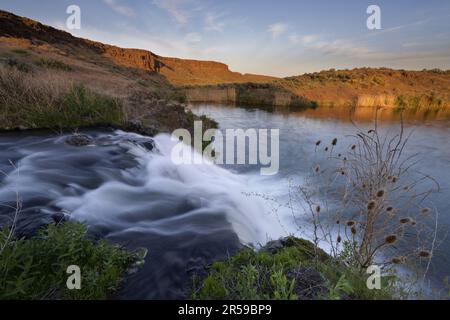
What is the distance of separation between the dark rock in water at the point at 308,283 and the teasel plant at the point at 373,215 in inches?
20.9

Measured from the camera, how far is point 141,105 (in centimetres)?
1334

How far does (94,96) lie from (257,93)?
2731 cm

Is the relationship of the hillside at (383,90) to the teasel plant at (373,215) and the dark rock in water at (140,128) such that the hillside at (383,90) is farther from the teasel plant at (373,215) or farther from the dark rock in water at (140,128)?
the dark rock in water at (140,128)

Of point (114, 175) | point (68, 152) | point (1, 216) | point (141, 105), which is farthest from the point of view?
point (141, 105)

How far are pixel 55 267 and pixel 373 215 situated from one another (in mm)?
3267

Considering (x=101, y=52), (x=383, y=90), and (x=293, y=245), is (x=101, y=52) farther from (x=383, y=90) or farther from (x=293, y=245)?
(x=293, y=245)

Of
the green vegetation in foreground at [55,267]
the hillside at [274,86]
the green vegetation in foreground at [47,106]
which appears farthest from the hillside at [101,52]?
the green vegetation in foreground at [55,267]

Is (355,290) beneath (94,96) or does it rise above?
beneath

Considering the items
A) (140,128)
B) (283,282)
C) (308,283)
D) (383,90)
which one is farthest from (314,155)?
(383,90)

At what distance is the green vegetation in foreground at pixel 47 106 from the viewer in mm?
8938

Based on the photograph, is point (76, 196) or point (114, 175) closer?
point (76, 196)
